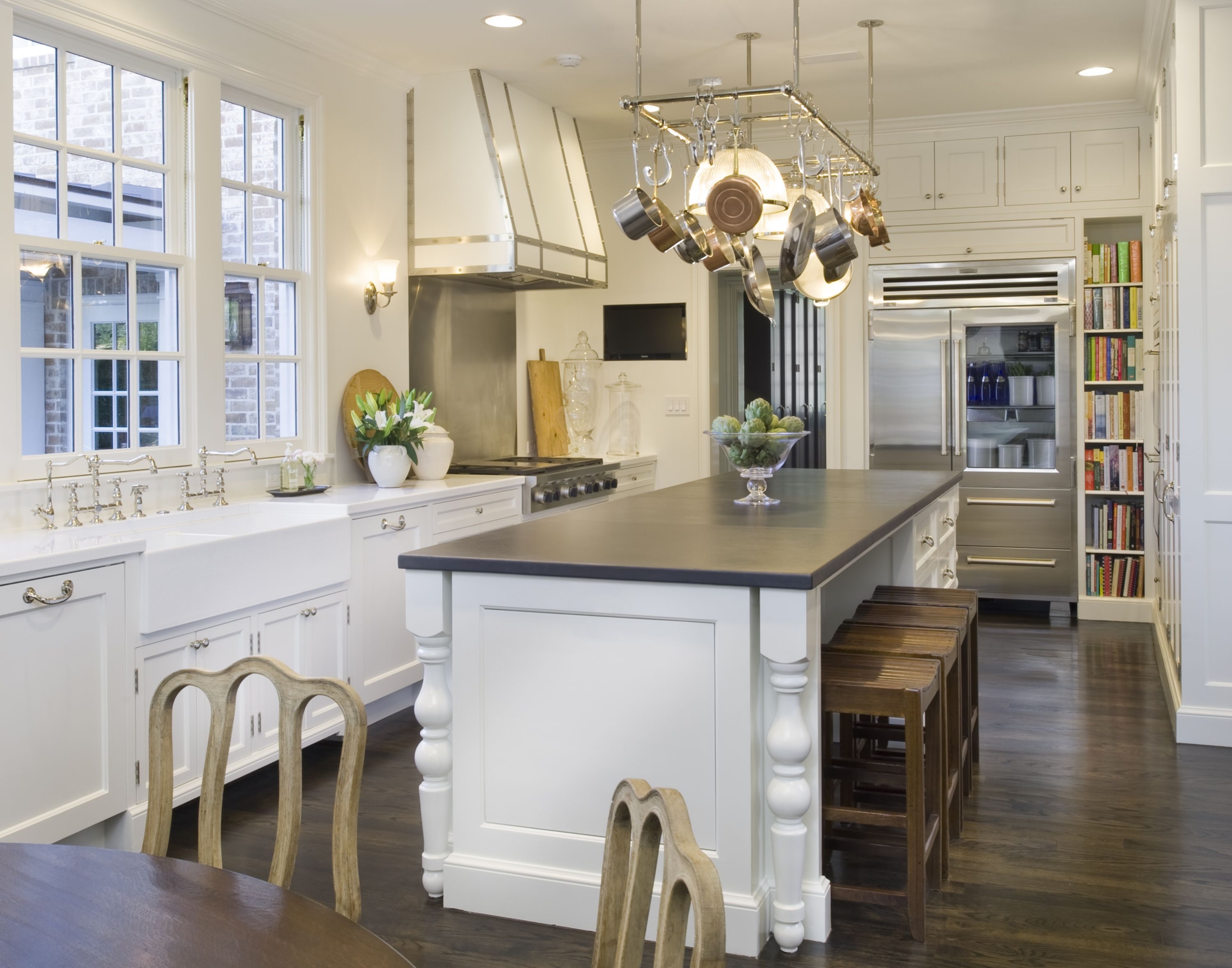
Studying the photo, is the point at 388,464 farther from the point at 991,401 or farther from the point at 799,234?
the point at 991,401

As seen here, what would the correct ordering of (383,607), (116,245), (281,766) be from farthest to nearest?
(383,607) → (116,245) → (281,766)

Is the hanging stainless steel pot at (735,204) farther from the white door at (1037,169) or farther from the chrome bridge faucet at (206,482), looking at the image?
the white door at (1037,169)

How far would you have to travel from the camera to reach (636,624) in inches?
102

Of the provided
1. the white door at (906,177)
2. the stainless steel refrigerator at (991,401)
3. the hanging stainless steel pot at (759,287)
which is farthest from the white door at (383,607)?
the white door at (906,177)

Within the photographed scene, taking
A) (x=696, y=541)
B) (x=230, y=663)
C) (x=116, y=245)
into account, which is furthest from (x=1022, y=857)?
(x=116, y=245)

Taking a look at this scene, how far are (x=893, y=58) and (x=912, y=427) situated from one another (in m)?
2.12

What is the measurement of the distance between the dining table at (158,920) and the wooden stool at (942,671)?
184 centimetres

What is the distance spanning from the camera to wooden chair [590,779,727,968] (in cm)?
90

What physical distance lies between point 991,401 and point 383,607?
148 inches

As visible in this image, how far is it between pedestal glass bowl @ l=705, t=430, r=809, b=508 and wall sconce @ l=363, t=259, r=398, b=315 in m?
2.08

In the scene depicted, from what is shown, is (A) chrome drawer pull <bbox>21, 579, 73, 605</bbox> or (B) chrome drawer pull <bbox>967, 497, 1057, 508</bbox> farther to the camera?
(B) chrome drawer pull <bbox>967, 497, 1057, 508</bbox>

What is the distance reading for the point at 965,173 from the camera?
646 cm

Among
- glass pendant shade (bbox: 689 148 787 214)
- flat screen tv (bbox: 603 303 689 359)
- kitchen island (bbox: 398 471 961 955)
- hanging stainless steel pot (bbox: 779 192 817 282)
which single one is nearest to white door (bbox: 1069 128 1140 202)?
flat screen tv (bbox: 603 303 689 359)

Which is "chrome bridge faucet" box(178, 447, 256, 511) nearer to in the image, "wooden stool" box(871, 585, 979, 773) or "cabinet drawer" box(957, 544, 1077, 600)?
"wooden stool" box(871, 585, 979, 773)
